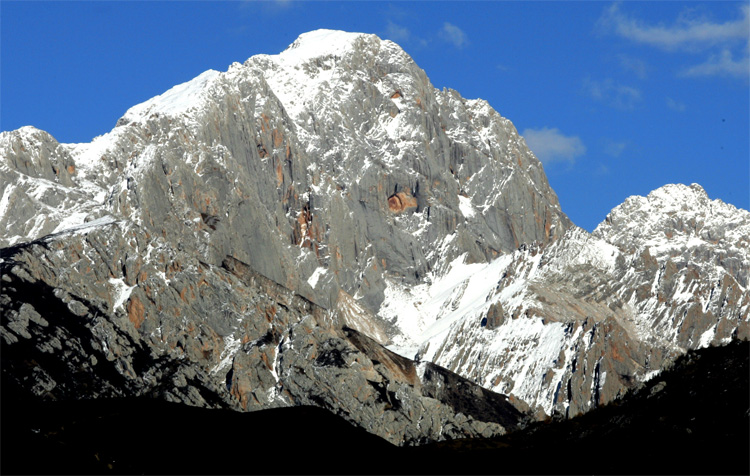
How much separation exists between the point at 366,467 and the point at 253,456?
792 cm

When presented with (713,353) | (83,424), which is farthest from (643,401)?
(83,424)

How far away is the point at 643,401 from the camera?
261ft

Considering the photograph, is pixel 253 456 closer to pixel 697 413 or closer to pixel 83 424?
pixel 83 424

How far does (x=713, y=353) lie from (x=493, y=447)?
1572 centimetres

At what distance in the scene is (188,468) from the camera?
8025 cm

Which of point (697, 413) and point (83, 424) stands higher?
point (697, 413)

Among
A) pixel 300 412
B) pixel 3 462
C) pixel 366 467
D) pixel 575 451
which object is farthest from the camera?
pixel 300 412

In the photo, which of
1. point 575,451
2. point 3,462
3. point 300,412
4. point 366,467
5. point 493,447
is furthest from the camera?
point 300,412

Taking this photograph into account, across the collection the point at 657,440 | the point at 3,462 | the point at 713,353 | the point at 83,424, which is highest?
the point at 713,353

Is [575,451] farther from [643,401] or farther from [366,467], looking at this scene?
[366,467]

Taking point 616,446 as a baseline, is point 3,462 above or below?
below

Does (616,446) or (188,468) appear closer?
(616,446)

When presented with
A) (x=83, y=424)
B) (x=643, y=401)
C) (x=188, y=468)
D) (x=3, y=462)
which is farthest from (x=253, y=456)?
(x=643, y=401)

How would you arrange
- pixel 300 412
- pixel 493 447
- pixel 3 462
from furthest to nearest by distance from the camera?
pixel 300 412, pixel 493 447, pixel 3 462
